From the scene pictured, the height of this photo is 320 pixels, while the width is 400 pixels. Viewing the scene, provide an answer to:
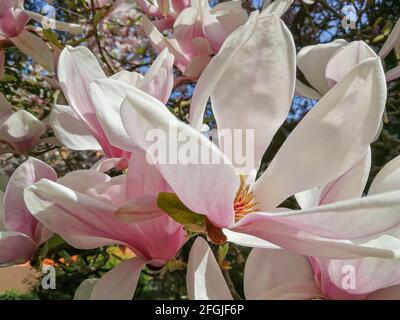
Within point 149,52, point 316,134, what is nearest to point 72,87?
point 316,134

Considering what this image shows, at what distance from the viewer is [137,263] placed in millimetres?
500

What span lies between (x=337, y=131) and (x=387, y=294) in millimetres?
153

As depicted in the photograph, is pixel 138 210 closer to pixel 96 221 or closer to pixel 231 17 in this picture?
pixel 96 221

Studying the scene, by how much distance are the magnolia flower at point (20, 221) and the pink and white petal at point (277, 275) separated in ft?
0.69

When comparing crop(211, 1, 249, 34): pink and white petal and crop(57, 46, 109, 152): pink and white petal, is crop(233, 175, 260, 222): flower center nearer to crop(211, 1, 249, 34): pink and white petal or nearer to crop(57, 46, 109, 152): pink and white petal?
crop(57, 46, 109, 152): pink and white petal

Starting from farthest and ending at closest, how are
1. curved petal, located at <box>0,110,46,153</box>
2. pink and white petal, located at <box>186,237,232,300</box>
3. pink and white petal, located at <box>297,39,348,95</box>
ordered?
curved petal, located at <box>0,110,46,153</box>
pink and white petal, located at <box>297,39,348,95</box>
pink and white petal, located at <box>186,237,232,300</box>

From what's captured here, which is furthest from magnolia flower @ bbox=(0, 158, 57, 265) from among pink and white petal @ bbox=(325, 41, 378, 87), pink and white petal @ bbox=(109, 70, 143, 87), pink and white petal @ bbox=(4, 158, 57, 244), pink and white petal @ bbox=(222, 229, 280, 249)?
pink and white petal @ bbox=(325, 41, 378, 87)

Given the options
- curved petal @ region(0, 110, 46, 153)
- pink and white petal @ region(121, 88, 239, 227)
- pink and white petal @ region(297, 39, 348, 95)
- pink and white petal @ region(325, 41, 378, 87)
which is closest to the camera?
pink and white petal @ region(121, 88, 239, 227)

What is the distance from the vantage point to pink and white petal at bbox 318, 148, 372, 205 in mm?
482

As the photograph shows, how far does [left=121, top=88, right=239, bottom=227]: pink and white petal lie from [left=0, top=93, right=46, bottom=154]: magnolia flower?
0.53m

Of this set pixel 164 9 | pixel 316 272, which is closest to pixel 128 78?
pixel 316 272

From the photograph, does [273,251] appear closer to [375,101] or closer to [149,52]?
[375,101]

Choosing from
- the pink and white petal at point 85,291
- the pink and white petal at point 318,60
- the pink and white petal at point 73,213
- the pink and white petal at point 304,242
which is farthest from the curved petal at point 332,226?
the pink and white petal at point 318,60

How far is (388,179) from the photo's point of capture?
0.47 m
